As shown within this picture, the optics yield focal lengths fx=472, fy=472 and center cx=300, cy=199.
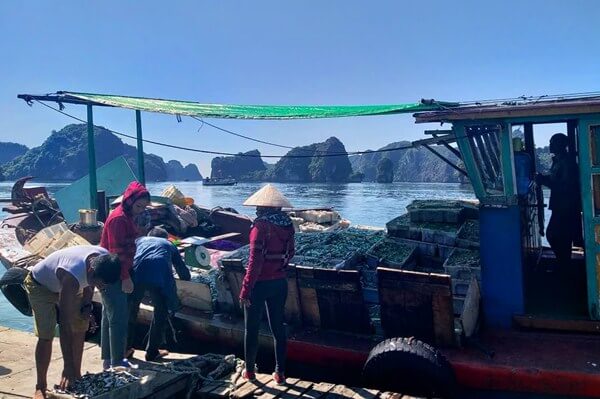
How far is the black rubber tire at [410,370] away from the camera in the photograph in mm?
4574

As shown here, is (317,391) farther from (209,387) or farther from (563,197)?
(563,197)

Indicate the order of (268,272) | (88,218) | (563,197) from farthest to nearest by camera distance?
(88,218), (563,197), (268,272)

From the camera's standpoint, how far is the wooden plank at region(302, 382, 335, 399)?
4535 mm

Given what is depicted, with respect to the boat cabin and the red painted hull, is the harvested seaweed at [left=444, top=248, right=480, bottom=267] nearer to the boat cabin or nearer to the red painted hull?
the boat cabin

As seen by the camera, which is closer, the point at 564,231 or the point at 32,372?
the point at 32,372

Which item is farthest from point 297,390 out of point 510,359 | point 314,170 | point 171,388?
point 314,170

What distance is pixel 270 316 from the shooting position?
499 centimetres

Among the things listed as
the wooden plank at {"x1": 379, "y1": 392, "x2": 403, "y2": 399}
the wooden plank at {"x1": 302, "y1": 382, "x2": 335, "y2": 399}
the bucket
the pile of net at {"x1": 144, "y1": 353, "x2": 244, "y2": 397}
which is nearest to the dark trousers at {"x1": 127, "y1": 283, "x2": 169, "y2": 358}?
the pile of net at {"x1": 144, "y1": 353, "x2": 244, "y2": 397}

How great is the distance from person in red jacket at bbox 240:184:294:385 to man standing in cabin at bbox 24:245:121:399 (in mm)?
1295

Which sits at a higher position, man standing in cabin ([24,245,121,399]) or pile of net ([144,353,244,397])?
man standing in cabin ([24,245,121,399])

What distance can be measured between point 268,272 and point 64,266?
1.91m

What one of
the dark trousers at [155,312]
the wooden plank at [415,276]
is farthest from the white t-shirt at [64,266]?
the wooden plank at [415,276]

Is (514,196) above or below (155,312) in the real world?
above

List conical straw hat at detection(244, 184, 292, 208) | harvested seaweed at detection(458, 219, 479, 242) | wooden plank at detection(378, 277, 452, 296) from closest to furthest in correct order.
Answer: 1. wooden plank at detection(378, 277, 452, 296)
2. conical straw hat at detection(244, 184, 292, 208)
3. harvested seaweed at detection(458, 219, 479, 242)
